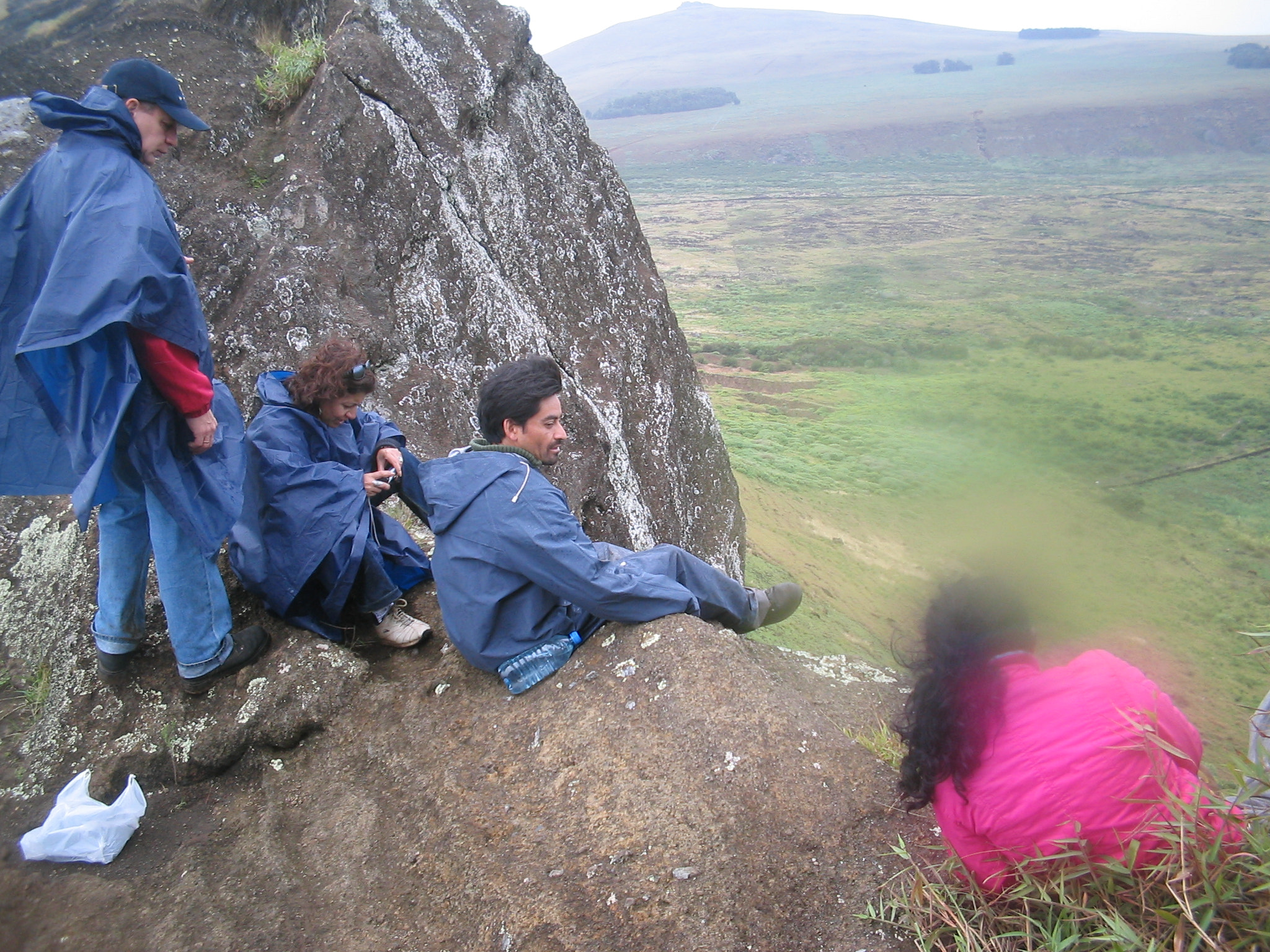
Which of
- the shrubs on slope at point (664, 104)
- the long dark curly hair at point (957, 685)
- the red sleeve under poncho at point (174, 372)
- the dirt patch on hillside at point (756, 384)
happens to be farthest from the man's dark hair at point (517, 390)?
the shrubs on slope at point (664, 104)

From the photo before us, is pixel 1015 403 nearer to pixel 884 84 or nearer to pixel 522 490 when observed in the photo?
pixel 522 490

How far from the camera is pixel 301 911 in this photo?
104 inches

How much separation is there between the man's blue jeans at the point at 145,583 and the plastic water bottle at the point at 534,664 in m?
1.11

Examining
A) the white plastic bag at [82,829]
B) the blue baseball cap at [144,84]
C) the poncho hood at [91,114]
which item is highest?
the blue baseball cap at [144,84]

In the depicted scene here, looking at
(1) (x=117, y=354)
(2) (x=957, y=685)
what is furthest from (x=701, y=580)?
(1) (x=117, y=354)

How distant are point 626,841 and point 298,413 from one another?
2.17 meters

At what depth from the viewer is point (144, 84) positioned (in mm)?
2824

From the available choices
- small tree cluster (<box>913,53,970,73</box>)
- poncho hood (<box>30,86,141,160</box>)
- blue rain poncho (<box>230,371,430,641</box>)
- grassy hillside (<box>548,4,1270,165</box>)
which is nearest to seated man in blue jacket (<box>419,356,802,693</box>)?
blue rain poncho (<box>230,371,430,641</box>)

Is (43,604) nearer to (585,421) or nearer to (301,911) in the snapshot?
(301,911)

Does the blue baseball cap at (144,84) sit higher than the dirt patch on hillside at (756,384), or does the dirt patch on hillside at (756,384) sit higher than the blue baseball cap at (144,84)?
the blue baseball cap at (144,84)

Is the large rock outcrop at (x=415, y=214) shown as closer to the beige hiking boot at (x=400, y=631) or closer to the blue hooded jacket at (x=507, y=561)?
the beige hiking boot at (x=400, y=631)

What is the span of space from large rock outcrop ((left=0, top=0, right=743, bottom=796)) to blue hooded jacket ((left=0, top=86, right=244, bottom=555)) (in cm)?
103

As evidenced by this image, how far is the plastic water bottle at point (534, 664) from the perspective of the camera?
3.26 metres

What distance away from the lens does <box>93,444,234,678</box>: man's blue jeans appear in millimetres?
2932
